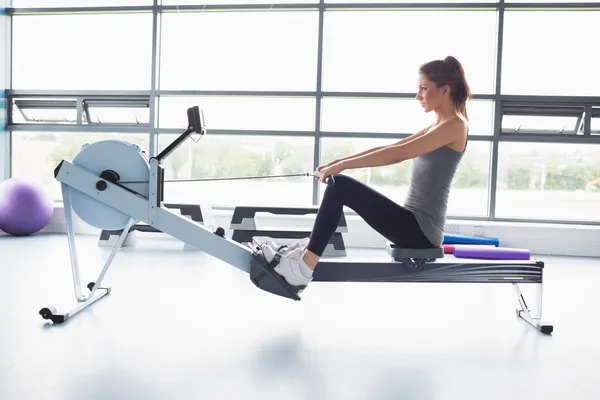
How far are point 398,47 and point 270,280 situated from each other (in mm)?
3546

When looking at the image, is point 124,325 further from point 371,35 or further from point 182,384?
point 371,35

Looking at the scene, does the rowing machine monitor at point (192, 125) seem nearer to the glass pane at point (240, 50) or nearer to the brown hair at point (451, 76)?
the brown hair at point (451, 76)

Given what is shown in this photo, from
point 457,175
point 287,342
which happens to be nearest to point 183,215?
point 287,342

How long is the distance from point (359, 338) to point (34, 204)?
12.2ft

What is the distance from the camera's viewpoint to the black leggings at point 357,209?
183cm

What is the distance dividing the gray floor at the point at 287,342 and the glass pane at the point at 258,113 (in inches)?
82.7

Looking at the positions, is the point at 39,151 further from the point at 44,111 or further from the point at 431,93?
the point at 431,93

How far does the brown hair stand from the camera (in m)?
1.87

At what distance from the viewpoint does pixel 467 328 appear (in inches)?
84.2

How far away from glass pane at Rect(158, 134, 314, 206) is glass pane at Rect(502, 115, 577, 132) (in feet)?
6.61

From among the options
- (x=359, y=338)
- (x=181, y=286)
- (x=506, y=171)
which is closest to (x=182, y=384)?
(x=359, y=338)

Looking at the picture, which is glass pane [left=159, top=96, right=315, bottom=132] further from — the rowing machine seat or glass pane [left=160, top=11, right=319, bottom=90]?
the rowing machine seat

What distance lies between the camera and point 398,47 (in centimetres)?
461

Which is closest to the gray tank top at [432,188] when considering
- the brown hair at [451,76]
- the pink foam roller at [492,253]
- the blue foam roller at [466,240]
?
the brown hair at [451,76]
